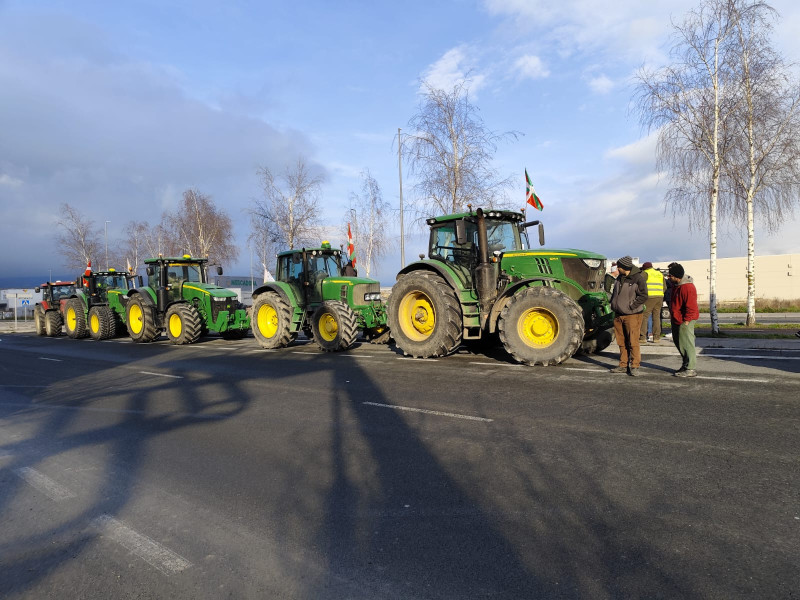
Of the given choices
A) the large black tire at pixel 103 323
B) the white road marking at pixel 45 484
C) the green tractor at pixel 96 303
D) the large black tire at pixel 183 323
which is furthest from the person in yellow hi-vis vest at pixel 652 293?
the large black tire at pixel 103 323

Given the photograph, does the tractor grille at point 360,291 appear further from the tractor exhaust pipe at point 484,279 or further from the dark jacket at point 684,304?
the dark jacket at point 684,304

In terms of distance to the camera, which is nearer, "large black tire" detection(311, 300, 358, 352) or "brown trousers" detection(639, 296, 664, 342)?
"brown trousers" detection(639, 296, 664, 342)

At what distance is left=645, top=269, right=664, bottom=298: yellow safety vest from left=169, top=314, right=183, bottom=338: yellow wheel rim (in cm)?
1286

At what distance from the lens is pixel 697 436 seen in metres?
4.87

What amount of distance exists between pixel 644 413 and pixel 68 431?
656cm

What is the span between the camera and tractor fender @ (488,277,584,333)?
9336 mm

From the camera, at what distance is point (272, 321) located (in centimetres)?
1419

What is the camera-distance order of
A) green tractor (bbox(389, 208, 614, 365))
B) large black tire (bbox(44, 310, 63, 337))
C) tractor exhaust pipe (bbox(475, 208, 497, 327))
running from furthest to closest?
large black tire (bbox(44, 310, 63, 337)), tractor exhaust pipe (bbox(475, 208, 497, 327)), green tractor (bbox(389, 208, 614, 365))

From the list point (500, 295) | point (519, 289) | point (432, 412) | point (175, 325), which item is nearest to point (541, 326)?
point (519, 289)

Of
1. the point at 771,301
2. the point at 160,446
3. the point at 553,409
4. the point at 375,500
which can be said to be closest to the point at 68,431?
the point at 160,446

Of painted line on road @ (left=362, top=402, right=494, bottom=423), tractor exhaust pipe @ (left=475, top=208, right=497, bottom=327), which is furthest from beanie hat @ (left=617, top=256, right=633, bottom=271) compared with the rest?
painted line on road @ (left=362, top=402, right=494, bottom=423)

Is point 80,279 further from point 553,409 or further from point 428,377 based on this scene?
point 553,409

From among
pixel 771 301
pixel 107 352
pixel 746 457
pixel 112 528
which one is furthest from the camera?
pixel 771 301

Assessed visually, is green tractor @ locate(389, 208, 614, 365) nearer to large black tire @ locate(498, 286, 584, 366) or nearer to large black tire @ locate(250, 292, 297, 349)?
large black tire @ locate(498, 286, 584, 366)
